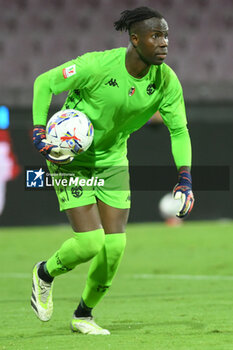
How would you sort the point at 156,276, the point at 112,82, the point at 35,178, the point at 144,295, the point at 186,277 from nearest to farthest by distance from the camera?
the point at 112,82
the point at 35,178
the point at 144,295
the point at 186,277
the point at 156,276

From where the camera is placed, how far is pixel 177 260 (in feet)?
36.8

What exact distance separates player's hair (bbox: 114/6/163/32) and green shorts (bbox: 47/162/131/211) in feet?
3.41

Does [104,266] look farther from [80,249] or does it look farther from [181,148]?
[181,148]

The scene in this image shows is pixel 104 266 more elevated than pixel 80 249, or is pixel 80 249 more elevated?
pixel 80 249

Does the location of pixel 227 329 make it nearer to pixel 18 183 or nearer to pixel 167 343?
pixel 167 343

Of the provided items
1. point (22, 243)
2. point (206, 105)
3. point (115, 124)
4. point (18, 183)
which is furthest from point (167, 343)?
point (206, 105)

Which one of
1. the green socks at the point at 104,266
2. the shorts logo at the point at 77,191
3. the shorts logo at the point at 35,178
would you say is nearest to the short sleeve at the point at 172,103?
the shorts logo at the point at 77,191

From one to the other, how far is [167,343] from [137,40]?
2.08 m

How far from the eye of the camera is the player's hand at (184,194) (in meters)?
5.22

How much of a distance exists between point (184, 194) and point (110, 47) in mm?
13951

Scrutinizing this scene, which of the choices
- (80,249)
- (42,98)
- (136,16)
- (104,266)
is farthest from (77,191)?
(136,16)

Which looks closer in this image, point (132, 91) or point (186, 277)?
point (132, 91)

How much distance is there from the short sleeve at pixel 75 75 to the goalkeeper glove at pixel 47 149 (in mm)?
340

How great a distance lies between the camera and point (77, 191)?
216 inches
